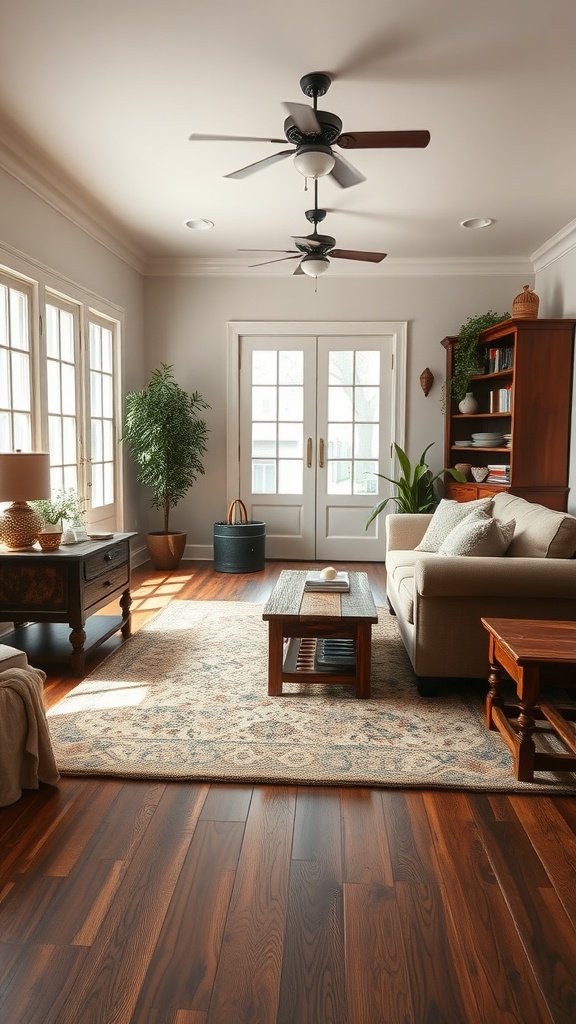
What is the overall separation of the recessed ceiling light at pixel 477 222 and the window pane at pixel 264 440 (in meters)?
2.44

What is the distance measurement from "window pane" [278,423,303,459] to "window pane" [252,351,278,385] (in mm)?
453

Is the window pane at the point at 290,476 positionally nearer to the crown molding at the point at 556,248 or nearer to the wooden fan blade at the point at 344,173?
the crown molding at the point at 556,248

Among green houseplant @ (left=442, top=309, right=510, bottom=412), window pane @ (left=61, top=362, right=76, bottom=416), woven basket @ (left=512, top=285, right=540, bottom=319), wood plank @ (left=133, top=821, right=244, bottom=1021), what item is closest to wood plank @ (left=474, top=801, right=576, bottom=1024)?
wood plank @ (left=133, top=821, right=244, bottom=1021)

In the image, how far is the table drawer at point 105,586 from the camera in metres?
3.48

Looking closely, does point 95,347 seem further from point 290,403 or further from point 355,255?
point 355,255

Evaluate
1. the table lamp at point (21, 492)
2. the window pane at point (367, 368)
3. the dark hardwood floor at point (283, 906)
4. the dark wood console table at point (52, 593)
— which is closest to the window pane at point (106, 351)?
the window pane at point (367, 368)

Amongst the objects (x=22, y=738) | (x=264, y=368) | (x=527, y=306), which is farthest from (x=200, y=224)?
(x=22, y=738)

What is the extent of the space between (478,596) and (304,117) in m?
2.05

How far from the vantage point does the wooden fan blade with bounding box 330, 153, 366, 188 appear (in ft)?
9.87

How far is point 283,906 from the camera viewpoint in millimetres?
1694

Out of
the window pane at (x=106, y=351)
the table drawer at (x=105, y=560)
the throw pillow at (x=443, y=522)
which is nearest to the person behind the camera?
the table drawer at (x=105, y=560)

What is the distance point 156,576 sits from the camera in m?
5.92

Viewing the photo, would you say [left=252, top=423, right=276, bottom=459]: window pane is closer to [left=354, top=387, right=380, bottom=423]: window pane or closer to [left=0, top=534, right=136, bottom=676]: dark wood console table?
[left=354, top=387, right=380, bottom=423]: window pane

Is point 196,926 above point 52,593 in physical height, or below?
Answer: below
